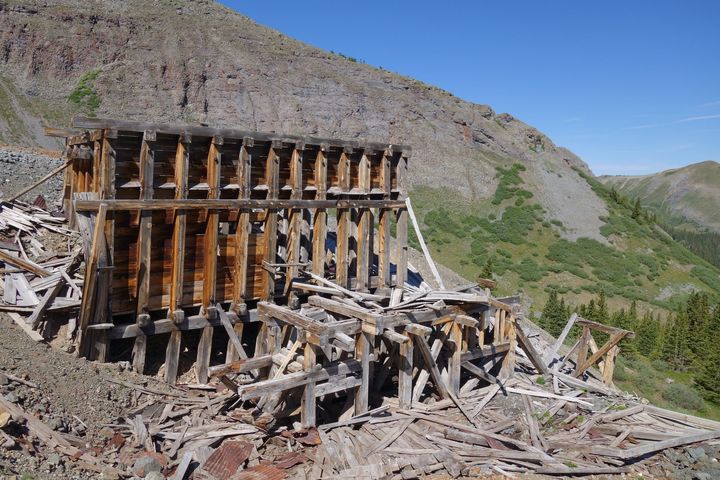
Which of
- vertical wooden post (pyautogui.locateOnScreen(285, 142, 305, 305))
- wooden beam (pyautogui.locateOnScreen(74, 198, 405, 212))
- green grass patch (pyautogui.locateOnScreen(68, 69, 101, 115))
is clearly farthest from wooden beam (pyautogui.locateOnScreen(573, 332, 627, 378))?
green grass patch (pyautogui.locateOnScreen(68, 69, 101, 115))

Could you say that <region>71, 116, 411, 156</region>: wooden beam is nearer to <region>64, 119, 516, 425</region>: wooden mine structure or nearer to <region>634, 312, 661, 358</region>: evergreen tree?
<region>64, 119, 516, 425</region>: wooden mine structure

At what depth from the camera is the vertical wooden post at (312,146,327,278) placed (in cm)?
1364

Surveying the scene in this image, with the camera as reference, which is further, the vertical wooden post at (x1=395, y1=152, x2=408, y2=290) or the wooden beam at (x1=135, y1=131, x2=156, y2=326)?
the vertical wooden post at (x1=395, y1=152, x2=408, y2=290)

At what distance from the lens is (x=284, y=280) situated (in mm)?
13555

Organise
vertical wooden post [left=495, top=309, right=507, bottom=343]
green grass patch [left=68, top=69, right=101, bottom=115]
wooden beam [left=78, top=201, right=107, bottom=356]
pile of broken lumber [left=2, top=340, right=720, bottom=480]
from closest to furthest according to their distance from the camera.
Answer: pile of broken lumber [left=2, top=340, right=720, bottom=480]
wooden beam [left=78, top=201, right=107, bottom=356]
vertical wooden post [left=495, top=309, right=507, bottom=343]
green grass patch [left=68, top=69, right=101, bottom=115]

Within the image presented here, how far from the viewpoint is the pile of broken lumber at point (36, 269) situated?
9.95 m

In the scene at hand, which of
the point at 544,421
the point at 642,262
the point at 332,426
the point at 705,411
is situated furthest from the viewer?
the point at 642,262

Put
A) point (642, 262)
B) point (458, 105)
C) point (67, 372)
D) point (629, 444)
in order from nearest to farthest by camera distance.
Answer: point (67, 372)
point (629, 444)
point (642, 262)
point (458, 105)

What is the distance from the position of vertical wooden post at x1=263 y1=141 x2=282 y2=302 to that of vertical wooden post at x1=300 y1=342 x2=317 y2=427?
10.9 feet

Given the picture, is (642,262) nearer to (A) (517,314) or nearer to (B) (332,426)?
(A) (517,314)

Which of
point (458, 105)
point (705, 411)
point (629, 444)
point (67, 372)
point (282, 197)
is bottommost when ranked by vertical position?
point (705, 411)

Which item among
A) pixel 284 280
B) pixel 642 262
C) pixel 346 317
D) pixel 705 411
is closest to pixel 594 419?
pixel 346 317

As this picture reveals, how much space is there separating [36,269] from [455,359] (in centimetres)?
920

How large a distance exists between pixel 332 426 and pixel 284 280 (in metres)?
4.69
